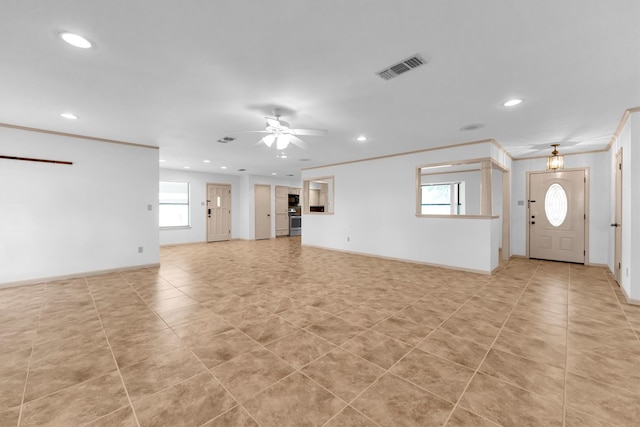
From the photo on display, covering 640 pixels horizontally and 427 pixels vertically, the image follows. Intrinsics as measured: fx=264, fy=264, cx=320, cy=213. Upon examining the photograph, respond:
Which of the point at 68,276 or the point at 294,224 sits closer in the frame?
the point at 68,276

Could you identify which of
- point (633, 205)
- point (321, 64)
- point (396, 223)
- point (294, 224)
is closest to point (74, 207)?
point (321, 64)

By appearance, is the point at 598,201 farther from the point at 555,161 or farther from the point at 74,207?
the point at 74,207

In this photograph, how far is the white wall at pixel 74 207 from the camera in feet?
13.9

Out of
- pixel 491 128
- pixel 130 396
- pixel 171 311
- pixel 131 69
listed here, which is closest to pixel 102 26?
pixel 131 69

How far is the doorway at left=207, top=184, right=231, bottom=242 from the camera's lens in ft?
31.7

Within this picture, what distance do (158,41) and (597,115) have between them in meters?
5.32

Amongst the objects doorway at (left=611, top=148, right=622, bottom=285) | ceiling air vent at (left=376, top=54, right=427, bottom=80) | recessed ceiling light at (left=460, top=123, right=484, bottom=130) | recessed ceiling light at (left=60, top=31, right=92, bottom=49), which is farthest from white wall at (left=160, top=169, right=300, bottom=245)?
doorway at (left=611, top=148, right=622, bottom=285)

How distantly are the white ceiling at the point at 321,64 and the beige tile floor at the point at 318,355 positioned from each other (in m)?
2.55

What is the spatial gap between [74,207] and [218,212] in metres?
5.21

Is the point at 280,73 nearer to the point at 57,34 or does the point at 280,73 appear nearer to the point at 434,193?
the point at 57,34

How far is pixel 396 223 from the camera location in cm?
629

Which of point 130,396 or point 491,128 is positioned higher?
point 491,128

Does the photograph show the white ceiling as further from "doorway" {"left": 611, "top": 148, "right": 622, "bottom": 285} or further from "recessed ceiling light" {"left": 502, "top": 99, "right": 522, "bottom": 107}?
"doorway" {"left": 611, "top": 148, "right": 622, "bottom": 285}

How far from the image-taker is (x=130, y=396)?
69.2 inches
